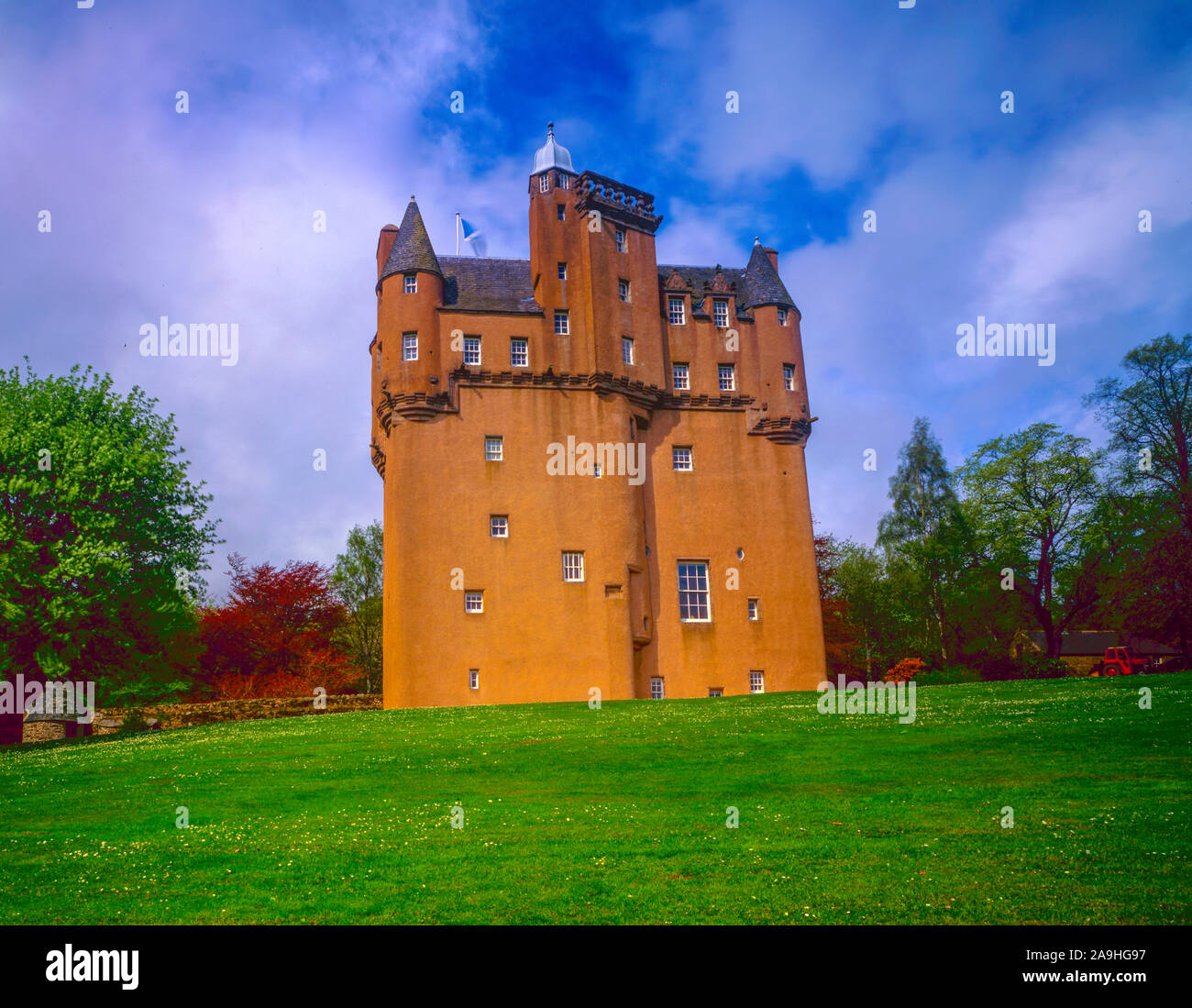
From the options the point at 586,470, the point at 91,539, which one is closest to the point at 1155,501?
the point at 586,470

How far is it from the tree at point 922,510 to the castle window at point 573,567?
25509 mm

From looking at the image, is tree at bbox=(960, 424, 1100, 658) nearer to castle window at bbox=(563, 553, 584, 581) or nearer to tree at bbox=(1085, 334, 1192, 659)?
tree at bbox=(1085, 334, 1192, 659)

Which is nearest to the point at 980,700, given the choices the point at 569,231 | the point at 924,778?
the point at 924,778

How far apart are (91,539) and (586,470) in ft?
66.0

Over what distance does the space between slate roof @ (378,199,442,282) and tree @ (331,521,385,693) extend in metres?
23.5

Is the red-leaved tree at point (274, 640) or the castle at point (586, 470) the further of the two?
the red-leaved tree at point (274, 640)

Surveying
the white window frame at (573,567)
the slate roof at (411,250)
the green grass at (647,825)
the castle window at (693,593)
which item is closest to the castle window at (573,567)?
the white window frame at (573,567)

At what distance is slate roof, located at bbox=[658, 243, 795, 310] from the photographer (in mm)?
48250

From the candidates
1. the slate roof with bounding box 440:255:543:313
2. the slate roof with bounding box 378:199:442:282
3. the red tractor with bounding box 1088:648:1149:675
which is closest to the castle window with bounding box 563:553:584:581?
the slate roof with bounding box 440:255:543:313

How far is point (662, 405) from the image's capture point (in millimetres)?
45938

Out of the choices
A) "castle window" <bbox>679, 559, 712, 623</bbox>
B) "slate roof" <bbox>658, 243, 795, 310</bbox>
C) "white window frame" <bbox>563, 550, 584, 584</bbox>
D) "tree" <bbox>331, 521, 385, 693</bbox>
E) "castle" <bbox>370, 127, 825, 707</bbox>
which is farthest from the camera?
"tree" <bbox>331, 521, 385, 693</bbox>

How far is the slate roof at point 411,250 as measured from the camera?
43.4 metres

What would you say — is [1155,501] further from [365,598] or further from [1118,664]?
[365,598]

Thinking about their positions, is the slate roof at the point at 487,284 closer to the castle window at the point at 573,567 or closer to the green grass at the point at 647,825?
the castle window at the point at 573,567
